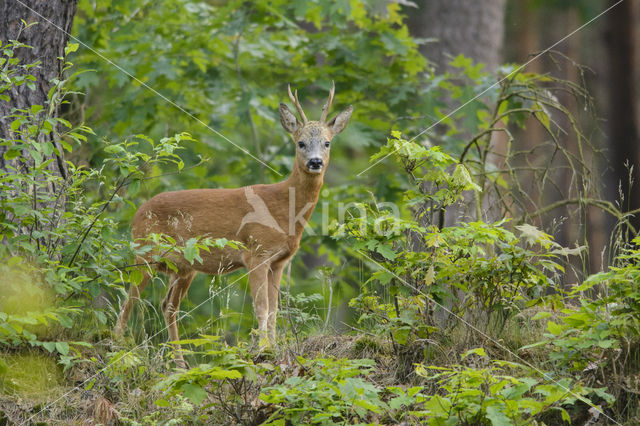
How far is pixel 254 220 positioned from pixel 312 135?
86 cm

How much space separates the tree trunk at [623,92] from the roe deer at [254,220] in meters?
6.47

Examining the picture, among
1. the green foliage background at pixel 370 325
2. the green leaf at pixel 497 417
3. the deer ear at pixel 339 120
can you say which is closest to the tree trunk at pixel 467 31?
the green foliage background at pixel 370 325

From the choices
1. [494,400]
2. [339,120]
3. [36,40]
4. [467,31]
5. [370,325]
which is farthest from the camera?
[467,31]

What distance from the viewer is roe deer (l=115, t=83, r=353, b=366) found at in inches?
243

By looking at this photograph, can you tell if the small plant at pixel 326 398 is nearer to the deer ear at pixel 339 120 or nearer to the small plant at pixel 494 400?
the small plant at pixel 494 400

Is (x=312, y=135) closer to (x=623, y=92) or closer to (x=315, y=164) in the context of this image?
(x=315, y=164)

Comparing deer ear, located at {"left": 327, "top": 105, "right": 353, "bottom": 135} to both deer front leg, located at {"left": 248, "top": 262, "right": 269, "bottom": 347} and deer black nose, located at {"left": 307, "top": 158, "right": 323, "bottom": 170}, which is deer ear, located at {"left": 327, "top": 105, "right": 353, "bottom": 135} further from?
deer front leg, located at {"left": 248, "top": 262, "right": 269, "bottom": 347}

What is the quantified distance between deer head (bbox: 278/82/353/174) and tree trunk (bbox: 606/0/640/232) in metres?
6.19

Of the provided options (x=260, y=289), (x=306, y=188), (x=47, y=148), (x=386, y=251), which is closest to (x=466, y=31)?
(x=306, y=188)

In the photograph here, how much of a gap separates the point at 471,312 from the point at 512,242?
56 centimetres

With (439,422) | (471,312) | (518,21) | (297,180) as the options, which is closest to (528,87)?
(297,180)

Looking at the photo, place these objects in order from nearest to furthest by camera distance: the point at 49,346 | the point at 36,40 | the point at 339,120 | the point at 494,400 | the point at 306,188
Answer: the point at 494,400 < the point at 49,346 < the point at 36,40 < the point at 306,188 < the point at 339,120

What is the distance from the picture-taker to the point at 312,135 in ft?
21.0

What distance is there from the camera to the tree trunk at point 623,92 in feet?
38.9
